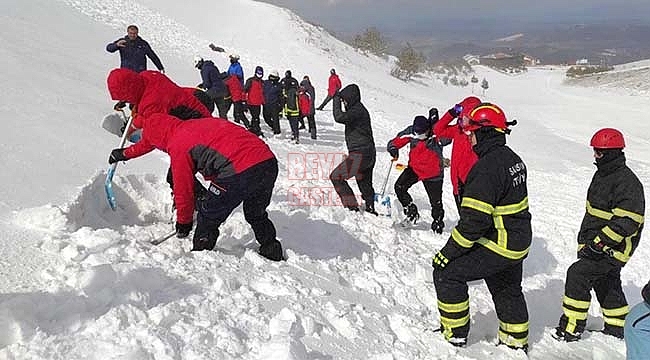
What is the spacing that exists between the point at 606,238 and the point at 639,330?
6.48 ft

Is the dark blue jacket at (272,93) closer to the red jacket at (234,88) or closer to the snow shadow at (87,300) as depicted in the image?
the red jacket at (234,88)

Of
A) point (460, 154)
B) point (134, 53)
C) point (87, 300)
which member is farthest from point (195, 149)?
point (134, 53)

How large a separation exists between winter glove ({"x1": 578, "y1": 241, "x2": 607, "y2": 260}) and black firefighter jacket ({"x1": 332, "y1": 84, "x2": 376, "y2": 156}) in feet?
9.69

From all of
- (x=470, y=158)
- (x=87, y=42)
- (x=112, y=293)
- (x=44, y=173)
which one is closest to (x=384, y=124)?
(x=87, y=42)

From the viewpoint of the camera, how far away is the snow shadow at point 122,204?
4.64 meters

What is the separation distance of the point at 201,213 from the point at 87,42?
45.6ft

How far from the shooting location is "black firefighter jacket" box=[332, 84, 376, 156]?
6.91m

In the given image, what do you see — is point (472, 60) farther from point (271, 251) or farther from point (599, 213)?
point (271, 251)

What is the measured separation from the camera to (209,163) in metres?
4.19

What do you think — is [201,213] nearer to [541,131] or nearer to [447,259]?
[447,259]

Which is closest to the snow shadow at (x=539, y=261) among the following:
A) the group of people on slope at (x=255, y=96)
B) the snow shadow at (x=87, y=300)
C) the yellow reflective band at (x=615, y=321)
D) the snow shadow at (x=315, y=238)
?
the yellow reflective band at (x=615, y=321)

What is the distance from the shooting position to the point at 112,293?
3.42 metres

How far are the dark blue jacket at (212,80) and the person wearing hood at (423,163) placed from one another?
4.84 m

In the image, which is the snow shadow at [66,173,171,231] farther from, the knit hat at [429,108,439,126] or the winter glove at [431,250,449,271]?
the knit hat at [429,108,439,126]
